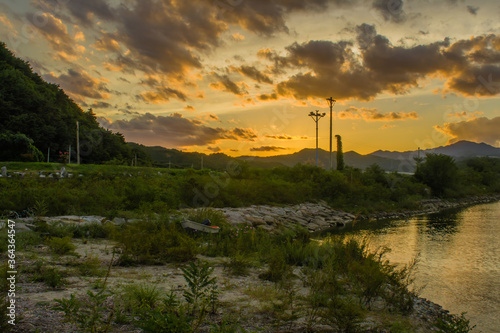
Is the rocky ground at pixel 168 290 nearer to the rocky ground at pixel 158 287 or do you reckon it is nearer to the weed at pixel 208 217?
the rocky ground at pixel 158 287

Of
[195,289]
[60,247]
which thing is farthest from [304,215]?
[195,289]

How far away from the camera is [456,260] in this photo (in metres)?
12.6

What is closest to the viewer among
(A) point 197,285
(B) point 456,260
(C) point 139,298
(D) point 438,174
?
(A) point 197,285

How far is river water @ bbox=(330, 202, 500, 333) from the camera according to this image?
26.1 feet

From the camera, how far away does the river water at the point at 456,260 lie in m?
7.95

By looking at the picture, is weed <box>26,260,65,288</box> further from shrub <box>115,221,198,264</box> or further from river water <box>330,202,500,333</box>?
river water <box>330,202,500,333</box>

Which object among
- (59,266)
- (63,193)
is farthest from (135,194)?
(59,266)

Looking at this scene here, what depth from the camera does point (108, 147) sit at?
66188mm

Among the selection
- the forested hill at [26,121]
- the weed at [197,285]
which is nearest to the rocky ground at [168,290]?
the weed at [197,285]

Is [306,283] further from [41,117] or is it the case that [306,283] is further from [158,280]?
[41,117]

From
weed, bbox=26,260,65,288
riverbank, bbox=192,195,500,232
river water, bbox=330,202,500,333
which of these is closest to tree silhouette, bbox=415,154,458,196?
riverbank, bbox=192,195,500,232

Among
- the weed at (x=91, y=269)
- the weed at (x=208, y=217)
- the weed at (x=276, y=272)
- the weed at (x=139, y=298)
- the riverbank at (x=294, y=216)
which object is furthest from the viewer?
the riverbank at (x=294, y=216)

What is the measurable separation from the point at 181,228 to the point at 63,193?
7.04 metres

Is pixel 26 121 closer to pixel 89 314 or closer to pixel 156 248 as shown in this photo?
pixel 156 248
